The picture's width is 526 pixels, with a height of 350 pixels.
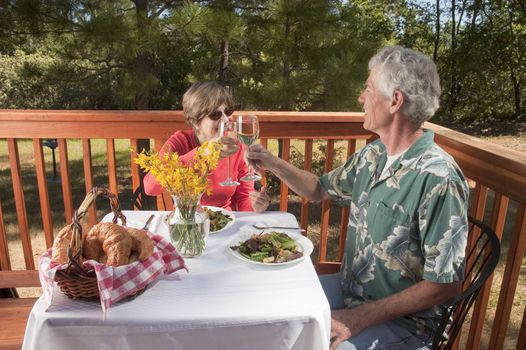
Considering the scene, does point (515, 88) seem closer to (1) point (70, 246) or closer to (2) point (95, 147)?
(2) point (95, 147)

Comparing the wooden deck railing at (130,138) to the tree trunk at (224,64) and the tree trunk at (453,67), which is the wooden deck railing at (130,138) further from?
the tree trunk at (453,67)

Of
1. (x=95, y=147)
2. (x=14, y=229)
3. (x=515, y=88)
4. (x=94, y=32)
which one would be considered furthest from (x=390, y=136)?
(x=515, y=88)

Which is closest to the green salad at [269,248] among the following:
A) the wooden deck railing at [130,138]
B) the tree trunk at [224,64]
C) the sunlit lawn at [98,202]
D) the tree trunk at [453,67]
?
the wooden deck railing at [130,138]

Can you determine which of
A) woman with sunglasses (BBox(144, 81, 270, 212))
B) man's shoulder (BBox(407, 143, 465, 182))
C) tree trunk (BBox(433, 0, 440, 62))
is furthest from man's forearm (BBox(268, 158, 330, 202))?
tree trunk (BBox(433, 0, 440, 62))

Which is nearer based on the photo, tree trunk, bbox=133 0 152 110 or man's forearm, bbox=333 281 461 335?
man's forearm, bbox=333 281 461 335

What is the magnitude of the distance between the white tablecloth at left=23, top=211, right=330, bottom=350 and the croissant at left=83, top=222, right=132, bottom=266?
4.7 inches

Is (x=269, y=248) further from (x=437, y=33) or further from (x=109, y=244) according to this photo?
(x=437, y=33)

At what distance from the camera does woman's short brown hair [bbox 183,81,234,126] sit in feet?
7.38

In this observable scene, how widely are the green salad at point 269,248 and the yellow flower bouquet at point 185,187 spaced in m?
0.14

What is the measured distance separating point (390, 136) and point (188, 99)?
1.07 metres

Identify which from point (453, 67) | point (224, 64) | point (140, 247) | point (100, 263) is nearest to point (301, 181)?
point (140, 247)

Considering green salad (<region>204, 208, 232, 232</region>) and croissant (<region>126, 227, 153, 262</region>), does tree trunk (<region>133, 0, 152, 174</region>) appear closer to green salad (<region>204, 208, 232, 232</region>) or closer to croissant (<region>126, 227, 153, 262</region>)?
green salad (<region>204, 208, 232, 232</region>)

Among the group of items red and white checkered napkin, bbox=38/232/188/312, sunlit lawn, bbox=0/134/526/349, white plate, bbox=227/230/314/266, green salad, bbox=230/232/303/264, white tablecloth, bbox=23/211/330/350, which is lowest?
sunlit lawn, bbox=0/134/526/349

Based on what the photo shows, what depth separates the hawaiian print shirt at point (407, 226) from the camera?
1360 mm
